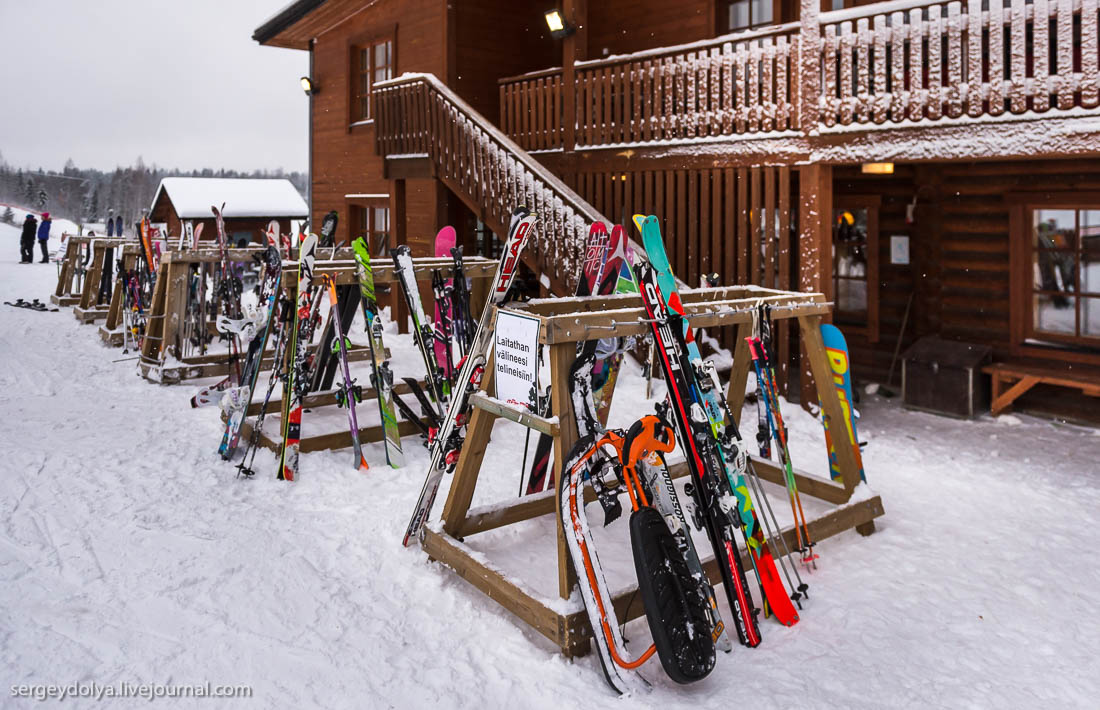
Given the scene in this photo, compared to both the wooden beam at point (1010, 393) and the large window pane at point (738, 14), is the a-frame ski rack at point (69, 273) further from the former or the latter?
the wooden beam at point (1010, 393)

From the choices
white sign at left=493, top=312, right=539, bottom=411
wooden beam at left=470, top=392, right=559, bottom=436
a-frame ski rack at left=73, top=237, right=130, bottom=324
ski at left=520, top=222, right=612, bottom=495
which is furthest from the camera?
a-frame ski rack at left=73, top=237, right=130, bottom=324

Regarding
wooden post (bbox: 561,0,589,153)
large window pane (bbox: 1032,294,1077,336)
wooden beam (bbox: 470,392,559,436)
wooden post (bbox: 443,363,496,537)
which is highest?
wooden post (bbox: 561,0,589,153)

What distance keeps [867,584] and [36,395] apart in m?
7.63

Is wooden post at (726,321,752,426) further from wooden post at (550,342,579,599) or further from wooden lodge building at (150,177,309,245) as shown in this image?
wooden lodge building at (150,177,309,245)

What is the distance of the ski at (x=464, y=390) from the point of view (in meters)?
4.43

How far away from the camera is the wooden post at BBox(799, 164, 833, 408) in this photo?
7.56 m

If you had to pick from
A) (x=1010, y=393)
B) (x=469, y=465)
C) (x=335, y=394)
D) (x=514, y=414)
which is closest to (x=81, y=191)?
(x=335, y=394)

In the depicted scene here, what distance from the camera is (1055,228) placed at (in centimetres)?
788

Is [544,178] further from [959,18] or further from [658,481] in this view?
[658,481]

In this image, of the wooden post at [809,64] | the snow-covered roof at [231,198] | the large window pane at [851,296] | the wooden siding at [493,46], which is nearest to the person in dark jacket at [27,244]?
the snow-covered roof at [231,198]

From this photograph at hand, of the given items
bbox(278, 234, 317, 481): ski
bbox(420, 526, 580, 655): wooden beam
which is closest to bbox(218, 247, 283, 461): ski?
bbox(278, 234, 317, 481): ski

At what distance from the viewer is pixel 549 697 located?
10.0 ft

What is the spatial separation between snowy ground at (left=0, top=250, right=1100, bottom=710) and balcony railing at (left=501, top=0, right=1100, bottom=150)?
2855 mm

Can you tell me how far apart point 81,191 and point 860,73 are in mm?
75726
